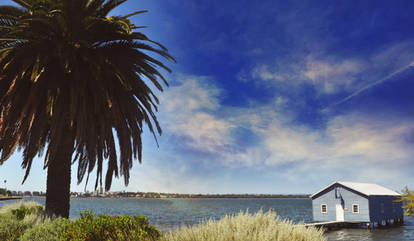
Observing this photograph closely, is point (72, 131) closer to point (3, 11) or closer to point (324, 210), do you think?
point (3, 11)

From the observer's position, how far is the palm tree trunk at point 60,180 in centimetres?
1308

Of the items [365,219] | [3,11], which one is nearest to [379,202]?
[365,219]

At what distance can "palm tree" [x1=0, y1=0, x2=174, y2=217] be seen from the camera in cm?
1232

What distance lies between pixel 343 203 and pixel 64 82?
41841mm

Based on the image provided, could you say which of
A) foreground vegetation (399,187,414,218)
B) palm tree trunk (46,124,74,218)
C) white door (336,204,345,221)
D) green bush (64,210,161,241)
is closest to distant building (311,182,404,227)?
white door (336,204,345,221)

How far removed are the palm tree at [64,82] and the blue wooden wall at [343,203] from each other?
123ft

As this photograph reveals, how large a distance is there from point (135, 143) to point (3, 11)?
26.9ft

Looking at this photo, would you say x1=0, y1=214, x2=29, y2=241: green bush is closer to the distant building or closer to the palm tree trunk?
the palm tree trunk

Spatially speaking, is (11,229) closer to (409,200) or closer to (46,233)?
(46,233)

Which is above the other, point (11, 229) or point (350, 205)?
point (11, 229)

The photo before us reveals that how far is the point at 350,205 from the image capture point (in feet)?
141

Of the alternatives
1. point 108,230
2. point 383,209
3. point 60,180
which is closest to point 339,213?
point 383,209

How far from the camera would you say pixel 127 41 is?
14781 mm

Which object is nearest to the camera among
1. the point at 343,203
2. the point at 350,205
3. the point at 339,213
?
the point at 350,205
